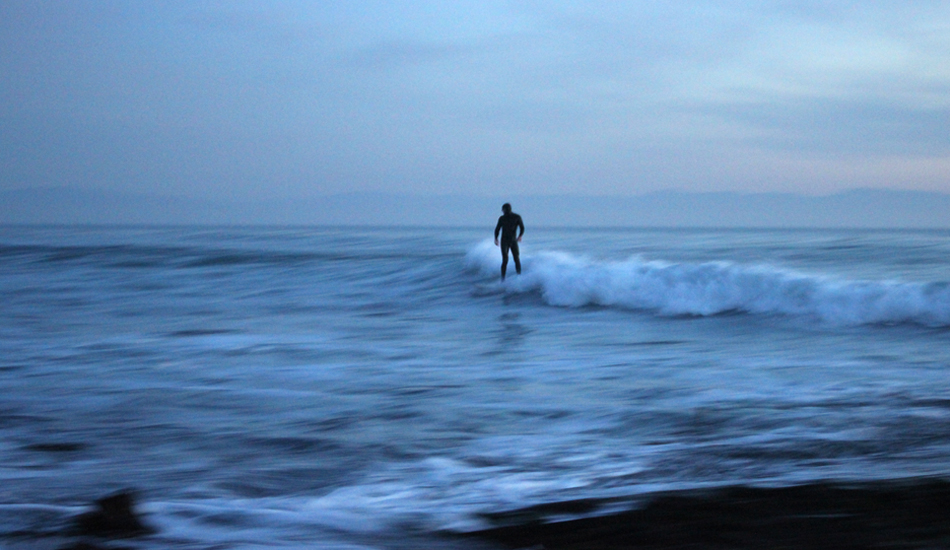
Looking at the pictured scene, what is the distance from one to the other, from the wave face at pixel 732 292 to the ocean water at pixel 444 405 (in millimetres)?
52

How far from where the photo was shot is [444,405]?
597 centimetres

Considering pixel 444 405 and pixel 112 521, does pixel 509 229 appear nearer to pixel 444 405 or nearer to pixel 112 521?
pixel 444 405

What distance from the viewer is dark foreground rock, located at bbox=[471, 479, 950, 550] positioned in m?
3.02

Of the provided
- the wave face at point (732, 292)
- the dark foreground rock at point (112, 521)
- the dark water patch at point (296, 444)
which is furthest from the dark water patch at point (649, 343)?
the dark foreground rock at point (112, 521)

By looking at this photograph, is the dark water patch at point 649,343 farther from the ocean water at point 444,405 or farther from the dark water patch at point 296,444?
the dark water patch at point 296,444

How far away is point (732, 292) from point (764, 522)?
1085 cm

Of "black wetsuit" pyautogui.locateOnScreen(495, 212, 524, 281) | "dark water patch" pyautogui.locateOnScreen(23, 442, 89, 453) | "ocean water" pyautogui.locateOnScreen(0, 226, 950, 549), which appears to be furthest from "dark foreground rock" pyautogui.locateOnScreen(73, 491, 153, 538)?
"black wetsuit" pyautogui.locateOnScreen(495, 212, 524, 281)

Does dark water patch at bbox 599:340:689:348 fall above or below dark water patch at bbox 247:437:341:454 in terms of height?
below

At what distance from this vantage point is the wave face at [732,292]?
443 inches

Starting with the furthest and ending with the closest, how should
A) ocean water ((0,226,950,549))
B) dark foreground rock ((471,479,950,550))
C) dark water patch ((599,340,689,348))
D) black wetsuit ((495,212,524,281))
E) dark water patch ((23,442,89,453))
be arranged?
black wetsuit ((495,212,524,281))
dark water patch ((599,340,689,348))
dark water patch ((23,442,89,453))
ocean water ((0,226,950,549))
dark foreground rock ((471,479,950,550))

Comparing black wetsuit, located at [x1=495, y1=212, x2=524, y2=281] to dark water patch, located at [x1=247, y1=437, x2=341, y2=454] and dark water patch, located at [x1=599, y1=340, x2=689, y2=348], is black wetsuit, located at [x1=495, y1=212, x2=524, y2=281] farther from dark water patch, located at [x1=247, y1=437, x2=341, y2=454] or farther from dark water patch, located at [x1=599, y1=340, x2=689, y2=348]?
dark water patch, located at [x1=247, y1=437, x2=341, y2=454]

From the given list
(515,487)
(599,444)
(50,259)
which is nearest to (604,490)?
(515,487)

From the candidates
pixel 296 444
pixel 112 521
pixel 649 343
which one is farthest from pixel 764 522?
pixel 649 343

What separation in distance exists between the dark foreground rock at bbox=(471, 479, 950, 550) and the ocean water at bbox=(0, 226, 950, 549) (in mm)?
194
